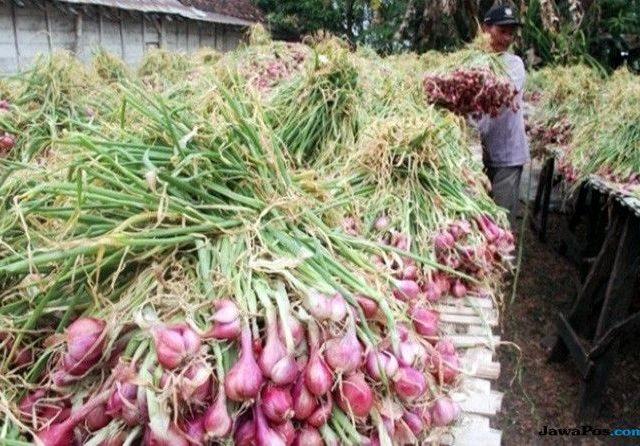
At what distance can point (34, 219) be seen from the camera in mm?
1146

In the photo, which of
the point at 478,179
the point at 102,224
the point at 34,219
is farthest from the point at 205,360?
the point at 478,179

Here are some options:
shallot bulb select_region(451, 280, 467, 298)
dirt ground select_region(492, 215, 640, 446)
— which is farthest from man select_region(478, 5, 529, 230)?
shallot bulb select_region(451, 280, 467, 298)

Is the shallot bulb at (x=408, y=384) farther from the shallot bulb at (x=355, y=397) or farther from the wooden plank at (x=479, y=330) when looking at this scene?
the wooden plank at (x=479, y=330)

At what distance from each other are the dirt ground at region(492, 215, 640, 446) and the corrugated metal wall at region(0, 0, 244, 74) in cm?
412

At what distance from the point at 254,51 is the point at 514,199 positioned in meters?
2.09

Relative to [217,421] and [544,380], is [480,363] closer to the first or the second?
[217,421]

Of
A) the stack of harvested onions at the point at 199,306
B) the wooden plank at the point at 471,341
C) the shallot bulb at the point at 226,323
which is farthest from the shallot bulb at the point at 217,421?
the wooden plank at the point at 471,341

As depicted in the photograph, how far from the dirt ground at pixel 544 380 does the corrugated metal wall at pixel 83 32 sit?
4.12 meters

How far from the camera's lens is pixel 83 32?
287 inches

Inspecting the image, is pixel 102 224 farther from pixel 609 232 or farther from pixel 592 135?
pixel 592 135

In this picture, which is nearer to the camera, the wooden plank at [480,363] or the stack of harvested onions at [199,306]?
the stack of harvested onions at [199,306]

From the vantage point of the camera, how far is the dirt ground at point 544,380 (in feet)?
10.4

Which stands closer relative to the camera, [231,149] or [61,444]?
[61,444]

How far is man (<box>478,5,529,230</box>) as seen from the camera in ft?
11.2
